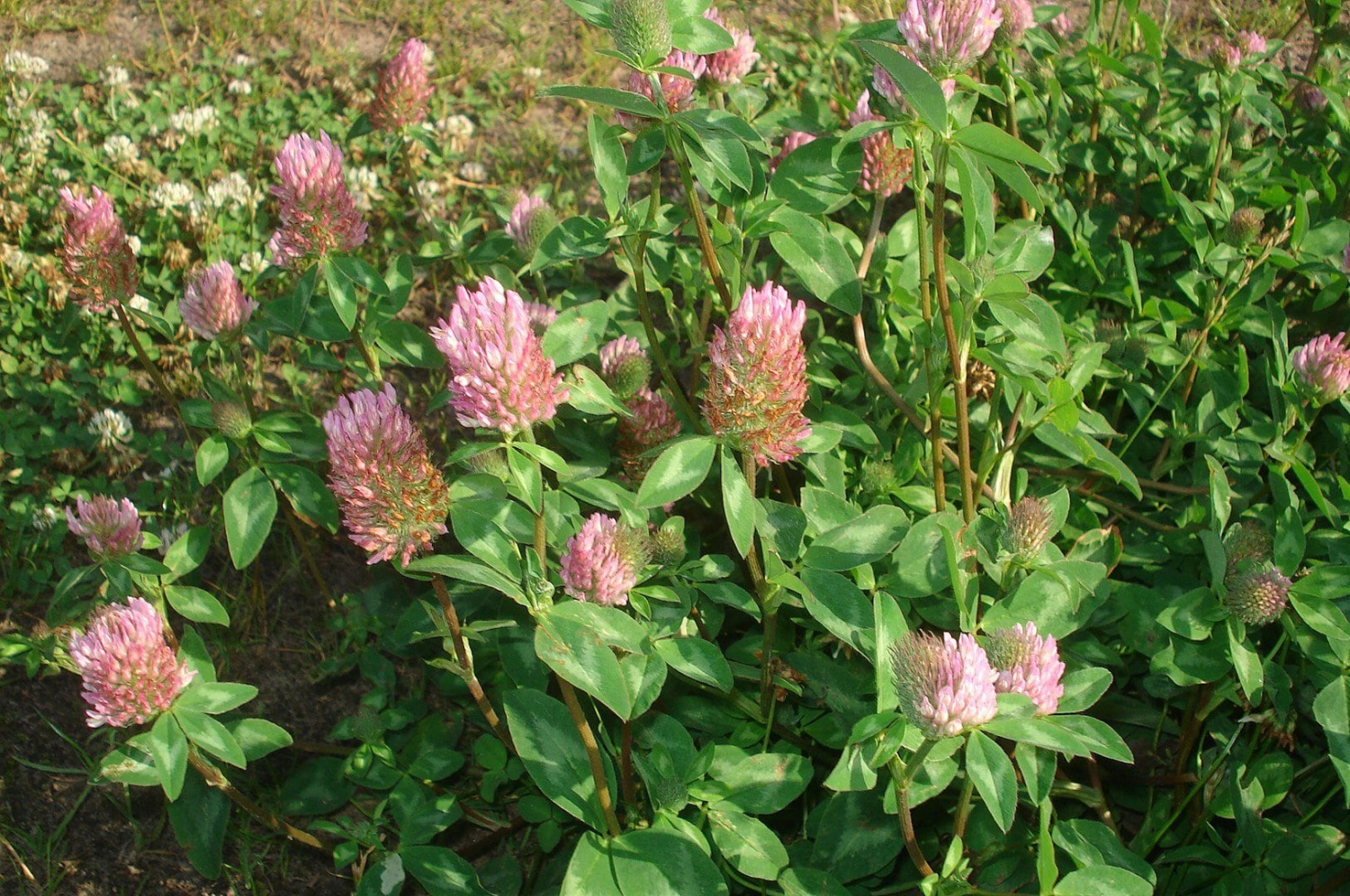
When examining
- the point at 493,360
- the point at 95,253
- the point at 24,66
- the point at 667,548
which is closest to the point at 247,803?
the point at 667,548

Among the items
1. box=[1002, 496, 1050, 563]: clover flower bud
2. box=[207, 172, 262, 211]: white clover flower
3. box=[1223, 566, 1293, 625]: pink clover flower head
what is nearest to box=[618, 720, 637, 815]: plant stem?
box=[1002, 496, 1050, 563]: clover flower bud

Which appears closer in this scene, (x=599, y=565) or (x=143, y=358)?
(x=599, y=565)

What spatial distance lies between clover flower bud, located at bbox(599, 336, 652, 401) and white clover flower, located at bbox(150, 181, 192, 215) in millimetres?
1841

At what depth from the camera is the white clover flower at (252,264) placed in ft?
12.0

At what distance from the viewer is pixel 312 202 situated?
2.77m

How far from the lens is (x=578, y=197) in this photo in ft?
13.1

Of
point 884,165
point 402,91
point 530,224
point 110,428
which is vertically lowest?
point 110,428

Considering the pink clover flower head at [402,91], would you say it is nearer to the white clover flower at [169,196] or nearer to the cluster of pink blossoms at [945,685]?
the white clover flower at [169,196]

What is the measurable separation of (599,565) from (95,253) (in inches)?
67.8

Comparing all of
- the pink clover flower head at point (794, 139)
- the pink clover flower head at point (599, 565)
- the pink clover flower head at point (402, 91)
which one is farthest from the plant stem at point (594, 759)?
the pink clover flower head at point (402, 91)

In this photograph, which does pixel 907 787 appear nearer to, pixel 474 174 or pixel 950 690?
pixel 950 690

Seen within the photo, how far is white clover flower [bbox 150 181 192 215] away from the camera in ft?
12.6

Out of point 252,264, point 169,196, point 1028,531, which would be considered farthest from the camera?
point 169,196

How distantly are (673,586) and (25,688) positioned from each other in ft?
6.16
